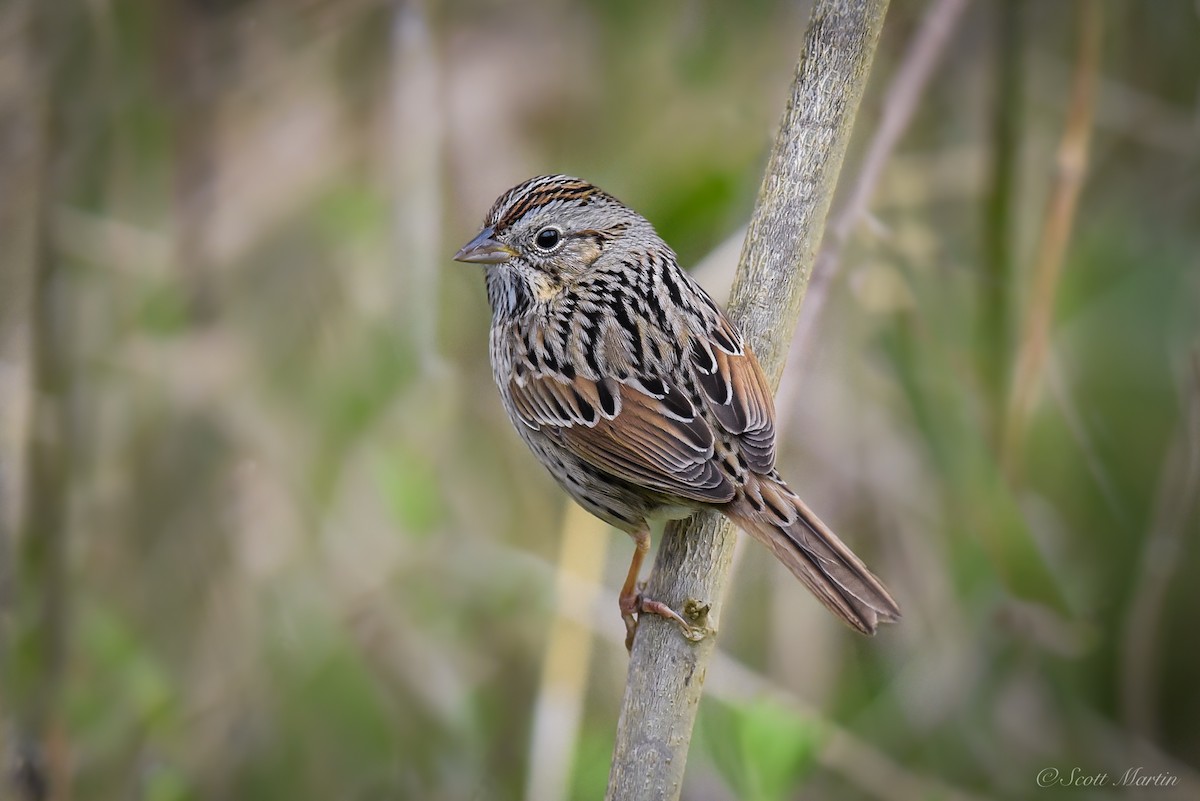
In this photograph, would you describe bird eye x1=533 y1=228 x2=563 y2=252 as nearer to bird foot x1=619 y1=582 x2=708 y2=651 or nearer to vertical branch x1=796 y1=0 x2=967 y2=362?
vertical branch x1=796 y1=0 x2=967 y2=362

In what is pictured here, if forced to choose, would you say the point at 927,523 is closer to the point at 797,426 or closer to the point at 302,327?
the point at 797,426

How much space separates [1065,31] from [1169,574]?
2063 mm

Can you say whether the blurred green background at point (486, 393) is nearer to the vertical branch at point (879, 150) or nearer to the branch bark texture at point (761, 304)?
the vertical branch at point (879, 150)

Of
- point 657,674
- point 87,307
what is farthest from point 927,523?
point 87,307

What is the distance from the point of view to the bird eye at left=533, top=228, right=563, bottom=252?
138 inches

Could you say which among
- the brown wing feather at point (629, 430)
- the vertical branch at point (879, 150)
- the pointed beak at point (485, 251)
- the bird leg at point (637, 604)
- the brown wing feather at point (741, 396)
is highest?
the vertical branch at point (879, 150)

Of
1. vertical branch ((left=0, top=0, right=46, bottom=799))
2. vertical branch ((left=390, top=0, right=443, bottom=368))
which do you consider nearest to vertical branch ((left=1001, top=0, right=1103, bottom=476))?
vertical branch ((left=390, top=0, right=443, bottom=368))

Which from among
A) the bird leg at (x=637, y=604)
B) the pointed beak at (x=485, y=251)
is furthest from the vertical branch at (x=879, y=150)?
the pointed beak at (x=485, y=251)

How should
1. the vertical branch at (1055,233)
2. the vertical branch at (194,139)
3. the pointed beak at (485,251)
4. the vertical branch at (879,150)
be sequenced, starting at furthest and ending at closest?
the vertical branch at (194,139), the vertical branch at (1055,233), the pointed beak at (485,251), the vertical branch at (879,150)

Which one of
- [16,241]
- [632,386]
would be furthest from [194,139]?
[632,386]

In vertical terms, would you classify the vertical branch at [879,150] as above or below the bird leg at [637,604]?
above

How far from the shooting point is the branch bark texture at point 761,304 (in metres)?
2.59

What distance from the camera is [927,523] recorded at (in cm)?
453

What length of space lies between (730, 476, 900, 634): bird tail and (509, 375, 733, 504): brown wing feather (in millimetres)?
96
